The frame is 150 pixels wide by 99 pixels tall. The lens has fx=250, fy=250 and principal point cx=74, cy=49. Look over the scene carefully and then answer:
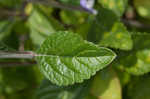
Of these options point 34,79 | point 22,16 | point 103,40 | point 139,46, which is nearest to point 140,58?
point 139,46

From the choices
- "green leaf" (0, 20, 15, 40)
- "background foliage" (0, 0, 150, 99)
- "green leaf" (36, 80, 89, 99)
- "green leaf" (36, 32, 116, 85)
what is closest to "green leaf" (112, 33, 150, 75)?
"background foliage" (0, 0, 150, 99)

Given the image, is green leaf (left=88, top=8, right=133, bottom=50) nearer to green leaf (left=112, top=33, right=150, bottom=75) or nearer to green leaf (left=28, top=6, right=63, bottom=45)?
green leaf (left=112, top=33, right=150, bottom=75)

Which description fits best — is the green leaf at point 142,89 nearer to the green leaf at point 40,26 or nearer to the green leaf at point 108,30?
the green leaf at point 108,30

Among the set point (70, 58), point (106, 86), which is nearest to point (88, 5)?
point (106, 86)

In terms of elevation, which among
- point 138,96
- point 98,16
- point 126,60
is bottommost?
point 138,96

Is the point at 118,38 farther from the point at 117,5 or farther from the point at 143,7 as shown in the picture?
the point at 143,7

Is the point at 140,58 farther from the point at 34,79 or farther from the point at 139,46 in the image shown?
the point at 34,79
